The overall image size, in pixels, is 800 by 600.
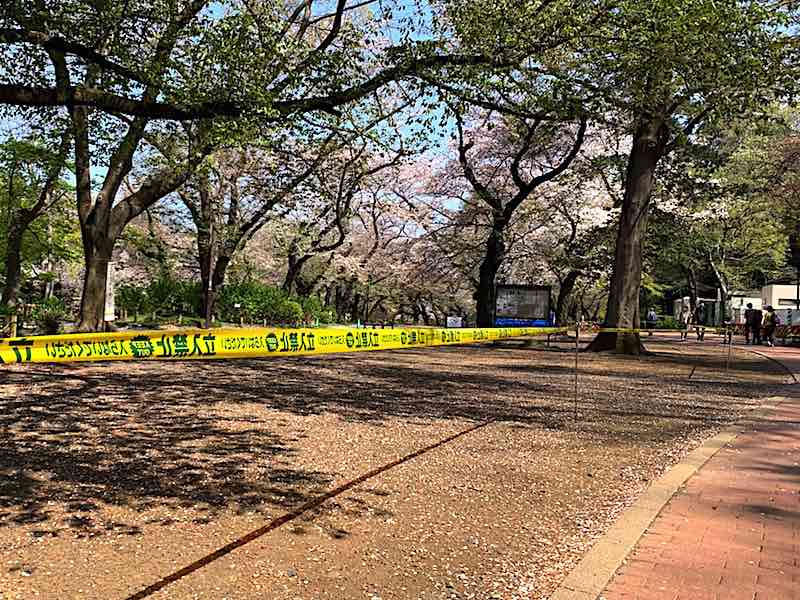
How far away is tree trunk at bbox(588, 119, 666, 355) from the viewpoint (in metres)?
20.4

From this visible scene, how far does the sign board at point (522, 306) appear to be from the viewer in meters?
25.9

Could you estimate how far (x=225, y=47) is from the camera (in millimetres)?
10531

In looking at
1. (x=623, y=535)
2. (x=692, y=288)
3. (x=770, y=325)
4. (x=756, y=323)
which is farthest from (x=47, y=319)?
(x=692, y=288)

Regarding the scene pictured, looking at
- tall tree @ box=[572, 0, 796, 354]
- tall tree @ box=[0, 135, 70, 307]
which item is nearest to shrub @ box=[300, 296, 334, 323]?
tall tree @ box=[0, 135, 70, 307]

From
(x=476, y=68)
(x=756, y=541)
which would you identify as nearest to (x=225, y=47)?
(x=476, y=68)

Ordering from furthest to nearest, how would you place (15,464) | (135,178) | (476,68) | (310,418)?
(135,178) < (476,68) < (310,418) < (15,464)

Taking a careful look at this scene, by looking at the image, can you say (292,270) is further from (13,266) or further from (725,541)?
(725,541)

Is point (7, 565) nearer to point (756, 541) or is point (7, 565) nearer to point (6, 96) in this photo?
point (756, 541)

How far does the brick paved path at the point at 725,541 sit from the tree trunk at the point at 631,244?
14220 mm

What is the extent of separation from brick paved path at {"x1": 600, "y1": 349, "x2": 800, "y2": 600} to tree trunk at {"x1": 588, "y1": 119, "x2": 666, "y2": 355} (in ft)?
46.7

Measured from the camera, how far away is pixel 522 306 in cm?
2612

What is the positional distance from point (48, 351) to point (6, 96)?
13.2 ft

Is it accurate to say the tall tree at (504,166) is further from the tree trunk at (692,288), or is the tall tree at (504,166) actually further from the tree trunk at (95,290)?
the tree trunk at (692,288)

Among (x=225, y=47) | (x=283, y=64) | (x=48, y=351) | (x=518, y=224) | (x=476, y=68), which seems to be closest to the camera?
(x=48, y=351)
